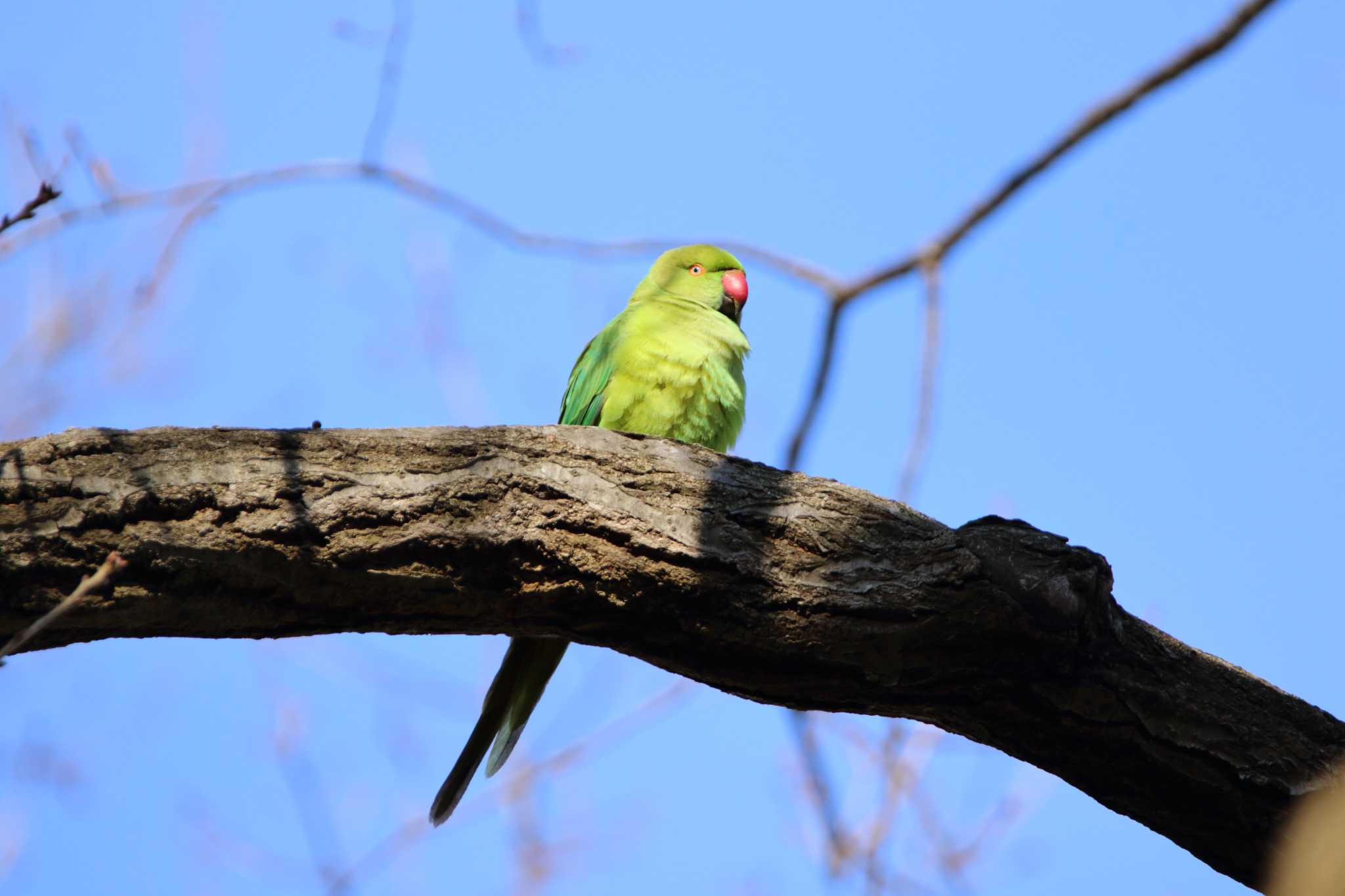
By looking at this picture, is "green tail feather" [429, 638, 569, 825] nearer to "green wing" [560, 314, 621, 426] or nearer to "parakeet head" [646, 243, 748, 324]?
"green wing" [560, 314, 621, 426]

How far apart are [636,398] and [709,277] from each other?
1.38 m

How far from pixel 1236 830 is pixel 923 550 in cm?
94

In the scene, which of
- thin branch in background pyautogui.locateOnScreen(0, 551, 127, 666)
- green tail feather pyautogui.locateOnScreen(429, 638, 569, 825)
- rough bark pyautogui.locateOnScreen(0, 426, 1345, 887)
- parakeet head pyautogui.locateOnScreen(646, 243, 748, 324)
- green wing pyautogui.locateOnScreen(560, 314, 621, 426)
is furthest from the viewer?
parakeet head pyautogui.locateOnScreen(646, 243, 748, 324)

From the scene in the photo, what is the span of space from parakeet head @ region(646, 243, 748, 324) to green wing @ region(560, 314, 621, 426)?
738 mm

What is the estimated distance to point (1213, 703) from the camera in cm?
251

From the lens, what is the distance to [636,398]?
13.0 ft

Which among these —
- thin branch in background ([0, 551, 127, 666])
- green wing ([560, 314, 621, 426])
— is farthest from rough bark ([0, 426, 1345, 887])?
green wing ([560, 314, 621, 426])

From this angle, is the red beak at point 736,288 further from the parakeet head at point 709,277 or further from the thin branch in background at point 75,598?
the thin branch in background at point 75,598

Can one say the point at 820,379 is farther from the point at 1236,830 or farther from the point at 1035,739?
the point at 1236,830

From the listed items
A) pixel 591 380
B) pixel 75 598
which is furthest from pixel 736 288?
pixel 75 598

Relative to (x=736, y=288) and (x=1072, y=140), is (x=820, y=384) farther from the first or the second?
(x=736, y=288)

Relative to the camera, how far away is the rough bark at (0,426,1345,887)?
228 centimetres

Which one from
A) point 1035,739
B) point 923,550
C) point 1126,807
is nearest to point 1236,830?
point 1126,807

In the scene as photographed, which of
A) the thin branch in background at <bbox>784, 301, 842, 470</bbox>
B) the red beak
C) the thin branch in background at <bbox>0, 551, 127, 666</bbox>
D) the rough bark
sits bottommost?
the thin branch in background at <bbox>0, 551, 127, 666</bbox>
